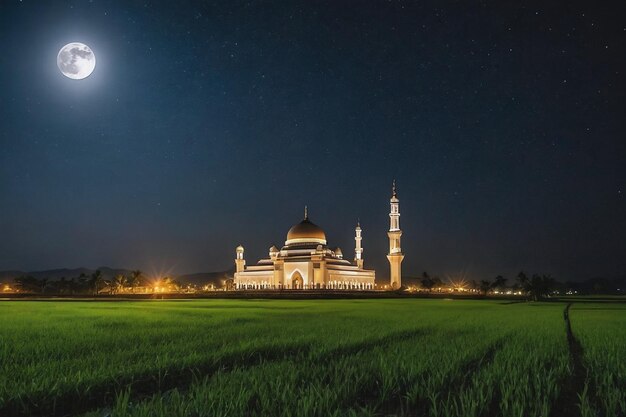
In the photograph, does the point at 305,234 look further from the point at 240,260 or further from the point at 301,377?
the point at 301,377

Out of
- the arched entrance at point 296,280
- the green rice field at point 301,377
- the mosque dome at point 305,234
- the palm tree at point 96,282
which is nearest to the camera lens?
the green rice field at point 301,377

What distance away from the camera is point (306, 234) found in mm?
114750

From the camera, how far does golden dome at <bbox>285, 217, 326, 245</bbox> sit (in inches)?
4498

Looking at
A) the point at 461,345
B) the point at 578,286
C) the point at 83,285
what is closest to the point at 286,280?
the point at 83,285

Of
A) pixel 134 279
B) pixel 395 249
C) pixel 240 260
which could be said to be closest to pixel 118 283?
pixel 134 279

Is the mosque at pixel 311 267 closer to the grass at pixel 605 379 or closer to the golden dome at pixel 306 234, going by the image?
the golden dome at pixel 306 234

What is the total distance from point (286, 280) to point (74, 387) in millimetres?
100881

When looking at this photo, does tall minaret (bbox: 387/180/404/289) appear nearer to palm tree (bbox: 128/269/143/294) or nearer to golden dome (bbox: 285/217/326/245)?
golden dome (bbox: 285/217/326/245)

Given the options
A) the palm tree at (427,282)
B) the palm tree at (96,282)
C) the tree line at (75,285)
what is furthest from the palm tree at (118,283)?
the palm tree at (427,282)

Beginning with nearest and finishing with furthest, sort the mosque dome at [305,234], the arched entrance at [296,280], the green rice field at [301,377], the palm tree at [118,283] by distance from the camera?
the green rice field at [301,377], the palm tree at [118,283], the arched entrance at [296,280], the mosque dome at [305,234]

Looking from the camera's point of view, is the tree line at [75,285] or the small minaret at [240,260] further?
the small minaret at [240,260]

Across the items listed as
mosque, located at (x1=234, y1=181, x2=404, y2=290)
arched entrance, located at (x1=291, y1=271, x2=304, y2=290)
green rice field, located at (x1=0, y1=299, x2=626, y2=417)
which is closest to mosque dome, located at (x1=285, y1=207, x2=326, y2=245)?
mosque, located at (x1=234, y1=181, x2=404, y2=290)

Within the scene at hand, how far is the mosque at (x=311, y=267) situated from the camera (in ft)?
340

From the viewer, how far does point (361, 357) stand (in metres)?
9.88
